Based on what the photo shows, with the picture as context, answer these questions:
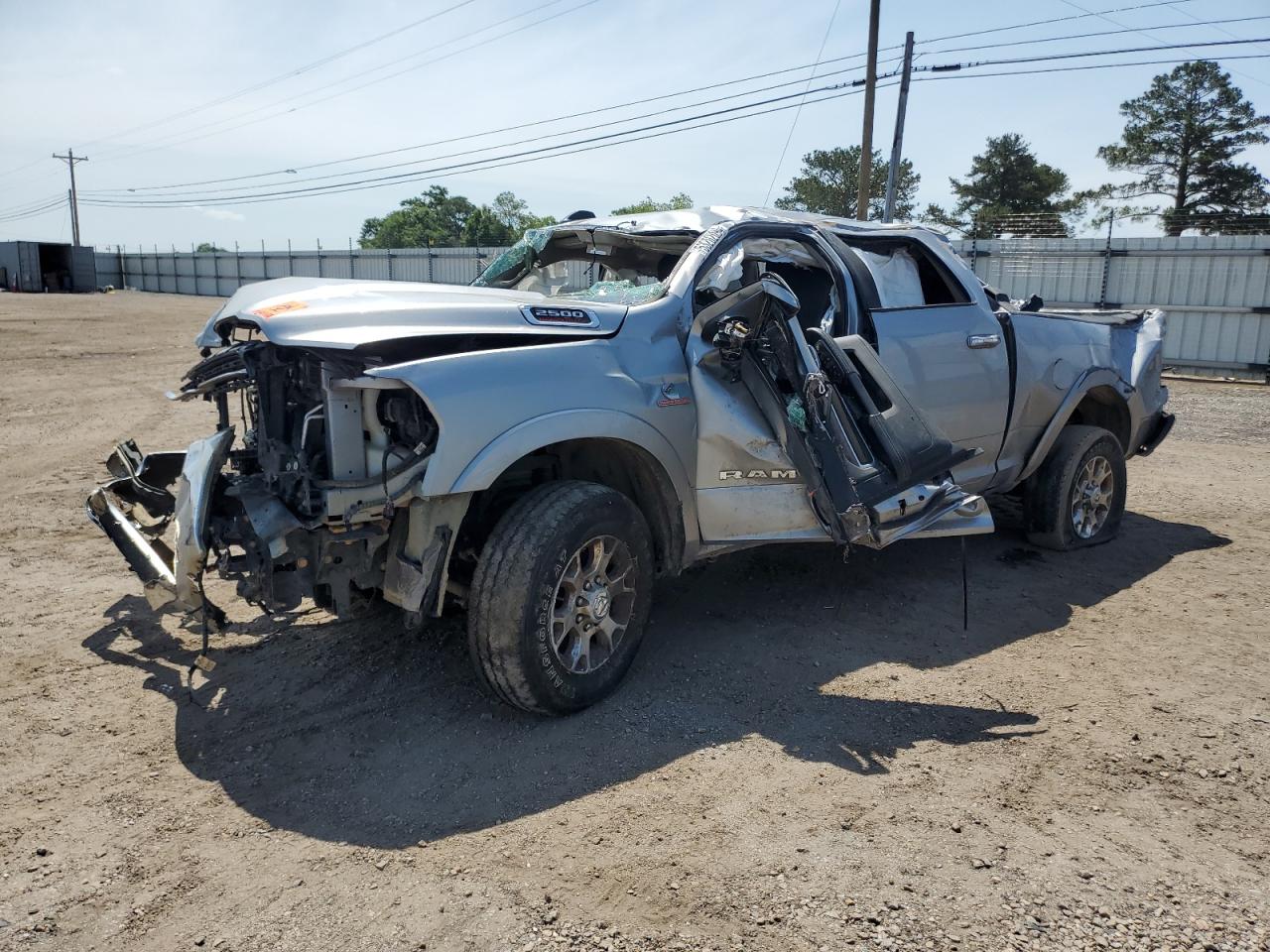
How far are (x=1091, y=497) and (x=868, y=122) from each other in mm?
15896

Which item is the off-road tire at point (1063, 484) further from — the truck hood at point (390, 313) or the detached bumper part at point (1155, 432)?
the truck hood at point (390, 313)

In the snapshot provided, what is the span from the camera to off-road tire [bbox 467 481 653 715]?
11.4 ft

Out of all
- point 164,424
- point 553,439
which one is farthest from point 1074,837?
point 164,424

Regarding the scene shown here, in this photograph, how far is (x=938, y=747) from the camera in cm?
364

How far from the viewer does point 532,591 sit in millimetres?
3482

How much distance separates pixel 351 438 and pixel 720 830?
72.7 inches

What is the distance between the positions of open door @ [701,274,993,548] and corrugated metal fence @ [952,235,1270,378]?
17.0m

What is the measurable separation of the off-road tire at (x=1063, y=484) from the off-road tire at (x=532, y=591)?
11.8ft

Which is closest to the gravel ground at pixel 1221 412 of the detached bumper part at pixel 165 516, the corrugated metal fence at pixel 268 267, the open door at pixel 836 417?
the open door at pixel 836 417

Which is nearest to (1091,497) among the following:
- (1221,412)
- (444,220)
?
(1221,412)

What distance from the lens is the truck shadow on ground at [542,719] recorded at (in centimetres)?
332

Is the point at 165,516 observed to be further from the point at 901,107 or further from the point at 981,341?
the point at 901,107

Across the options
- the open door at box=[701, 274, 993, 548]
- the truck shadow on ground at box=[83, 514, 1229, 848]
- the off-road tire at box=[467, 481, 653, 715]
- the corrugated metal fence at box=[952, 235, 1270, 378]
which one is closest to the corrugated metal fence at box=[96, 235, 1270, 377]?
the corrugated metal fence at box=[952, 235, 1270, 378]

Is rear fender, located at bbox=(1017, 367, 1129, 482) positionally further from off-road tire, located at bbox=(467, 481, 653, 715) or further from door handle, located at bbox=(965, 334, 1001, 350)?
off-road tire, located at bbox=(467, 481, 653, 715)
